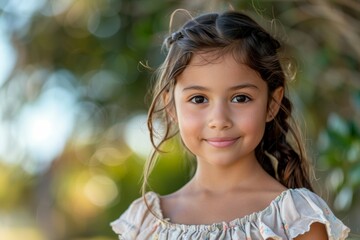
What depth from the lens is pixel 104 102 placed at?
7.16 metres

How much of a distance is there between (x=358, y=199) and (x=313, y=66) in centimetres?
80

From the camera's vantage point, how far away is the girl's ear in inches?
94.2

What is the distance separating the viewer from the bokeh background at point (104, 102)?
3666 millimetres

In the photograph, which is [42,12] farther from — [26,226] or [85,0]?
[26,226]

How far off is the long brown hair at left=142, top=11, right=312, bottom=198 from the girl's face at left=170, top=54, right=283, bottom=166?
0.11ft

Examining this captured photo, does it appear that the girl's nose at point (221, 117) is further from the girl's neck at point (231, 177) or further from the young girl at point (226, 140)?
the girl's neck at point (231, 177)

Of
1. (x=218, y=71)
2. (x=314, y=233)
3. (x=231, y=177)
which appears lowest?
(x=314, y=233)

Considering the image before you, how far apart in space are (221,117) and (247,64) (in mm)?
164

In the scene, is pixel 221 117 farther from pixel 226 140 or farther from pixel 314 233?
pixel 314 233

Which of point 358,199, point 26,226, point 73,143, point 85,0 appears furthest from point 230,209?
point 26,226

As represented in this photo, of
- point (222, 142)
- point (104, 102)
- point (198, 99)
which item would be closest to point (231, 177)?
point (222, 142)

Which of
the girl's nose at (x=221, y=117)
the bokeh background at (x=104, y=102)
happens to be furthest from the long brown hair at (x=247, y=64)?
the bokeh background at (x=104, y=102)

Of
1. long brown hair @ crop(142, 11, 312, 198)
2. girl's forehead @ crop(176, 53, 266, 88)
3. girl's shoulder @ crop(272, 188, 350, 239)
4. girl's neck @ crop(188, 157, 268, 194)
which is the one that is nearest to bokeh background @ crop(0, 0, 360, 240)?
long brown hair @ crop(142, 11, 312, 198)

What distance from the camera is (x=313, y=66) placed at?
411 centimetres
